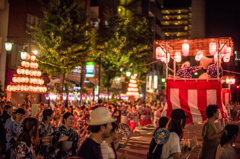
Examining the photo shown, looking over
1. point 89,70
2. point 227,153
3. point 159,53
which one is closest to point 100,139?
point 227,153

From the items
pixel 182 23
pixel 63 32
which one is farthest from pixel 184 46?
pixel 182 23

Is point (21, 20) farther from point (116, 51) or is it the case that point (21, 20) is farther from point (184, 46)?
point (184, 46)

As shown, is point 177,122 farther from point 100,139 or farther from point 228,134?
point 100,139

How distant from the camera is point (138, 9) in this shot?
55.3 meters

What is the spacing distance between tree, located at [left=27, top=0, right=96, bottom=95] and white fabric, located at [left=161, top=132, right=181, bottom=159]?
711 inches

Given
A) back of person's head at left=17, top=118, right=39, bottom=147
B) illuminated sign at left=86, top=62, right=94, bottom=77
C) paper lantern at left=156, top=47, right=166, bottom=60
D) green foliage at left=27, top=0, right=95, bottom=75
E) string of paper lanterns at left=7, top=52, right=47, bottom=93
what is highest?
green foliage at left=27, top=0, right=95, bottom=75

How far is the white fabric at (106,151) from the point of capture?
3.83m

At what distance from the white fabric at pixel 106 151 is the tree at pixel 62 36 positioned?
1806cm

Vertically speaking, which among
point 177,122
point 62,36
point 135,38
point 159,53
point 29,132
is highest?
point 135,38

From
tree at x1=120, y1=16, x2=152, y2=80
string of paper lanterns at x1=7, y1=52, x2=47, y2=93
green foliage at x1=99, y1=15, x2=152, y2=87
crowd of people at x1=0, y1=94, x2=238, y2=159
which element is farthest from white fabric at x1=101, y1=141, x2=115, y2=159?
tree at x1=120, y1=16, x2=152, y2=80

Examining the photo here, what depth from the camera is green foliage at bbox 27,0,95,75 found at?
21781mm

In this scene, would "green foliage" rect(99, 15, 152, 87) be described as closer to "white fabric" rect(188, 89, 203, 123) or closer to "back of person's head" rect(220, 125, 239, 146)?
"white fabric" rect(188, 89, 203, 123)

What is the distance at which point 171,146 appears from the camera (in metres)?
4.24

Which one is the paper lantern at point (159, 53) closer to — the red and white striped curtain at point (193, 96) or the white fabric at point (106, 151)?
the red and white striped curtain at point (193, 96)
